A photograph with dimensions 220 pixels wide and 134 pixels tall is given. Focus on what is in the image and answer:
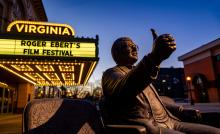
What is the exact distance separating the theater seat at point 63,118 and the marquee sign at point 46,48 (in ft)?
29.7

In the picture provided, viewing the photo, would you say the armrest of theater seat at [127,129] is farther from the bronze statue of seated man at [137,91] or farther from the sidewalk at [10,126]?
the sidewalk at [10,126]

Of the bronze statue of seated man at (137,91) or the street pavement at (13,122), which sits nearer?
the bronze statue of seated man at (137,91)

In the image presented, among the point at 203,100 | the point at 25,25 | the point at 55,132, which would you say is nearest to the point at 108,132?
the point at 55,132

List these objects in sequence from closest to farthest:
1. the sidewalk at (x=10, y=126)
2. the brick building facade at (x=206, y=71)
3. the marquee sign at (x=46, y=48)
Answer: the sidewalk at (x=10, y=126), the marquee sign at (x=46, y=48), the brick building facade at (x=206, y=71)

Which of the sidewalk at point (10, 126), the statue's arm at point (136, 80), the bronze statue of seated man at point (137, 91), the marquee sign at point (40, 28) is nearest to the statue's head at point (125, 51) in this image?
the bronze statue of seated man at point (137, 91)

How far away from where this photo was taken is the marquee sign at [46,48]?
10.1 meters

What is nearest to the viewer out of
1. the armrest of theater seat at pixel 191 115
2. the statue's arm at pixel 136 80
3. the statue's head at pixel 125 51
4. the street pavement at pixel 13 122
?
the statue's arm at pixel 136 80

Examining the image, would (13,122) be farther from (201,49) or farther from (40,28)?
(201,49)

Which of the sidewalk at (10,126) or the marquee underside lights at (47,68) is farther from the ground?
the marquee underside lights at (47,68)

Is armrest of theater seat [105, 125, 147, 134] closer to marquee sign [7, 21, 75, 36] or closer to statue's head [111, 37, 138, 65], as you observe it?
statue's head [111, 37, 138, 65]

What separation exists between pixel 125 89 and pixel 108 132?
Answer: 1.15 ft

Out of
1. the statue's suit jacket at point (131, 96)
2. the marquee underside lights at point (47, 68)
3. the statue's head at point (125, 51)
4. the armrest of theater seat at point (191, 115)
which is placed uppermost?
the marquee underside lights at point (47, 68)

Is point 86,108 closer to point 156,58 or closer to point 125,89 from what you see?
point 125,89

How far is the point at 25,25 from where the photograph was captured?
37.7 feet
